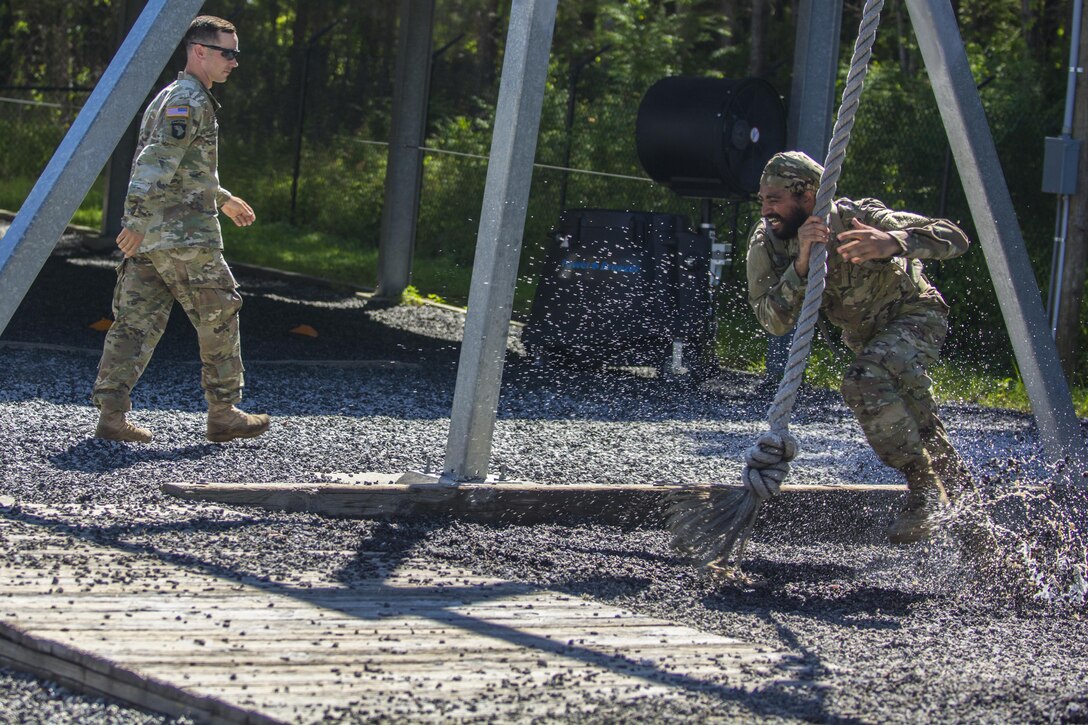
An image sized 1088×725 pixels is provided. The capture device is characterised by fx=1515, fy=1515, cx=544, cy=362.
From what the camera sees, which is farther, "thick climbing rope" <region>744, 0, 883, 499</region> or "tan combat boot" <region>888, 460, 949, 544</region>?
"tan combat boot" <region>888, 460, 949, 544</region>

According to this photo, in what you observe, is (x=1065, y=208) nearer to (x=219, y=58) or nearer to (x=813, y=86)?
(x=813, y=86)

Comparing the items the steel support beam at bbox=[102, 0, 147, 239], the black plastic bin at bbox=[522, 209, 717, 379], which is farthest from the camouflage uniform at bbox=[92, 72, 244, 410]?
the steel support beam at bbox=[102, 0, 147, 239]

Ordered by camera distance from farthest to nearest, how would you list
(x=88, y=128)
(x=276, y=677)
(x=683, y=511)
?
(x=88, y=128) < (x=683, y=511) < (x=276, y=677)

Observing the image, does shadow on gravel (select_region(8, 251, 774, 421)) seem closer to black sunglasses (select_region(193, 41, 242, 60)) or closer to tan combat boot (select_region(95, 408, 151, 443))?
tan combat boot (select_region(95, 408, 151, 443))

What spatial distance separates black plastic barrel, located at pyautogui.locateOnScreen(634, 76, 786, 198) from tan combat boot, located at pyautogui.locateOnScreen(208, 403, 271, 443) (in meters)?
5.33

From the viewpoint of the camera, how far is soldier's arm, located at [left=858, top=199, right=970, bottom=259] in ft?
18.4

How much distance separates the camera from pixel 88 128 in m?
5.98

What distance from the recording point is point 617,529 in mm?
6203

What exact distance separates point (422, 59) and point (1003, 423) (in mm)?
7245

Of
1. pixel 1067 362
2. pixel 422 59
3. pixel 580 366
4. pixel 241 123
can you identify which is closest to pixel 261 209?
pixel 241 123

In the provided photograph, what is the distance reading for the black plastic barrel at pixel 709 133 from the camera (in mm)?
11438

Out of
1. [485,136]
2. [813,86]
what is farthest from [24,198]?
[813,86]

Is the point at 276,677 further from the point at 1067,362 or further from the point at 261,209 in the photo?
the point at 261,209

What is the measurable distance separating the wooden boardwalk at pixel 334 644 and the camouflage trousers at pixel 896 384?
158cm
